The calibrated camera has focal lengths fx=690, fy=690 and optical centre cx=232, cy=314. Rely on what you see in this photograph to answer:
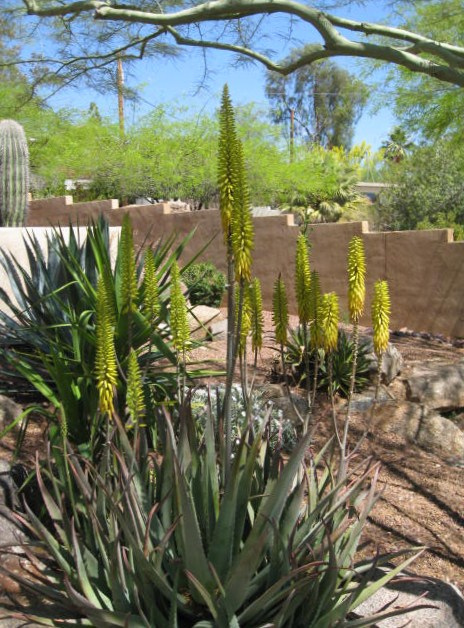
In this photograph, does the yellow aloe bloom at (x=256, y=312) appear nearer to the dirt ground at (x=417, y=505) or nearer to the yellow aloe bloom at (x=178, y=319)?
the yellow aloe bloom at (x=178, y=319)

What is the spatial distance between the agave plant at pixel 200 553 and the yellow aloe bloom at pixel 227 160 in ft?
2.86

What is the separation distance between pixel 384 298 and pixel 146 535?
1.53 meters

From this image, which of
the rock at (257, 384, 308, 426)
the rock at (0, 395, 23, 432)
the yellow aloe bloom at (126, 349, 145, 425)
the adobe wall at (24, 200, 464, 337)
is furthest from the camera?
the adobe wall at (24, 200, 464, 337)

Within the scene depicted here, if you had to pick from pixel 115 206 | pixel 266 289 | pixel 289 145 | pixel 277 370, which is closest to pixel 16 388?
pixel 277 370

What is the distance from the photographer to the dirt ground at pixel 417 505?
4.04 meters

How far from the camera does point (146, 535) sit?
8.20 ft

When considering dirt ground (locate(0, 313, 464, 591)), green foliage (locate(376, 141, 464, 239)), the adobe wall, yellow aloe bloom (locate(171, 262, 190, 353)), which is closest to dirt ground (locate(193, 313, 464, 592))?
dirt ground (locate(0, 313, 464, 591))

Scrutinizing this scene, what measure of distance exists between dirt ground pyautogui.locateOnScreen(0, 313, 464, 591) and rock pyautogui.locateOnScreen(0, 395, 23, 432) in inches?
5.1

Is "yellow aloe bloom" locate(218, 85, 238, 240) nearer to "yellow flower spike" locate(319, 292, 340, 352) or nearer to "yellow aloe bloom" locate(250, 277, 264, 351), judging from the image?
"yellow aloe bloom" locate(250, 277, 264, 351)

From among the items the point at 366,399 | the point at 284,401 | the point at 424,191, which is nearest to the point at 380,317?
the point at 284,401

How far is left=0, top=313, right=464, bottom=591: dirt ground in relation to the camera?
13.3 feet

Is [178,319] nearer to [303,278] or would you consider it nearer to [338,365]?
[303,278]

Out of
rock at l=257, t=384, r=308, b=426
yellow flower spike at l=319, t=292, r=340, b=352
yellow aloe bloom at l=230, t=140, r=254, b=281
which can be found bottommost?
rock at l=257, t=384, r=308, b=426

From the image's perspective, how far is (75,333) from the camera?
496 cm
